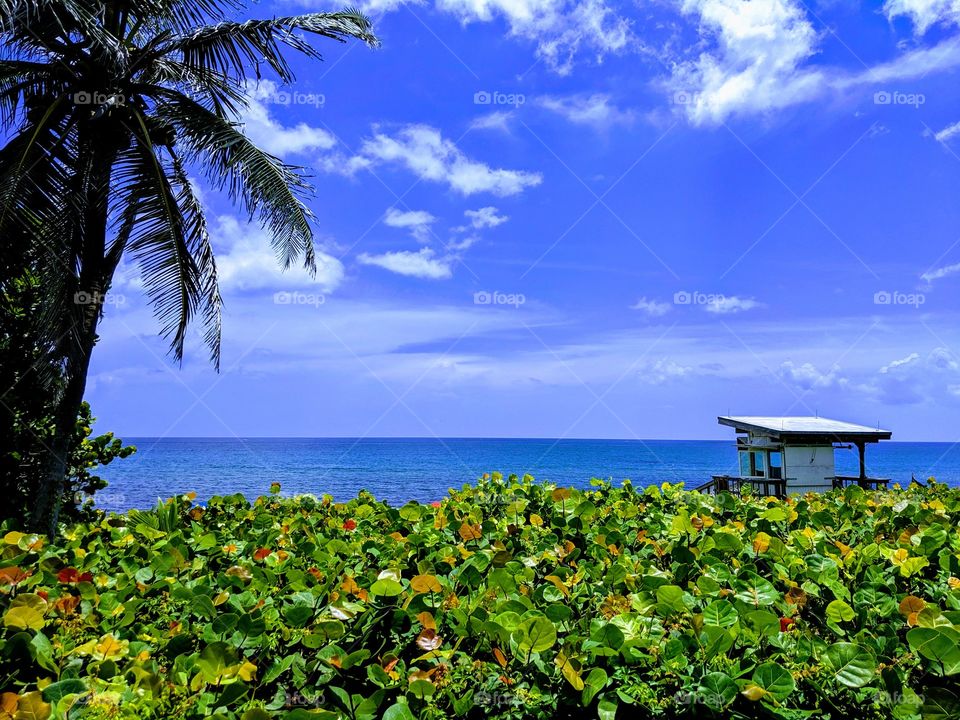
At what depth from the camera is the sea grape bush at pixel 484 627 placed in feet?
5.59

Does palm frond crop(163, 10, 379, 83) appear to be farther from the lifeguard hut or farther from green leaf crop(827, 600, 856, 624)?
the lifeguard hut

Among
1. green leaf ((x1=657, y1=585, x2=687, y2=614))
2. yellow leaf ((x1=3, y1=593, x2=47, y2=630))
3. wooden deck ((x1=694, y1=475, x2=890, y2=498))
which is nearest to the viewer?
yellow leaf ((x1=3, y1=593, x2=47, y2=630))

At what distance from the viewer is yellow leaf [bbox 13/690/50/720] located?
1554 millimetres

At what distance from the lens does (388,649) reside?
1.99 meters

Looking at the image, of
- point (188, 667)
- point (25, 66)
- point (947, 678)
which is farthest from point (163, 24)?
point (947, 678)

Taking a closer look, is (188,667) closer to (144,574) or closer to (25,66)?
(144,574)

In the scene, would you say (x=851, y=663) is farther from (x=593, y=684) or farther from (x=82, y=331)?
(x=82, y=331)

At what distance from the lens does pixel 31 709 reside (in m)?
1.56

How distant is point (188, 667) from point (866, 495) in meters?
4.31

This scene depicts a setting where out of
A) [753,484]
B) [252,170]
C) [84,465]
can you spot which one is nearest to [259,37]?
[252,170]

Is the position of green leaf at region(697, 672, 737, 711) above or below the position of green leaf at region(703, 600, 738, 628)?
below

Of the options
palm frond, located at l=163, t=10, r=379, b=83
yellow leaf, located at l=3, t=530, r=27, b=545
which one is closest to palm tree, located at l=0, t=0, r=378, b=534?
palm frond, located at l=163, t=10, r=379, b=83

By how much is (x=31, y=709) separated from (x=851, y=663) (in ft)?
6.51

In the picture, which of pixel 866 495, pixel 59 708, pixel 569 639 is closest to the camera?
pixel 59 708
